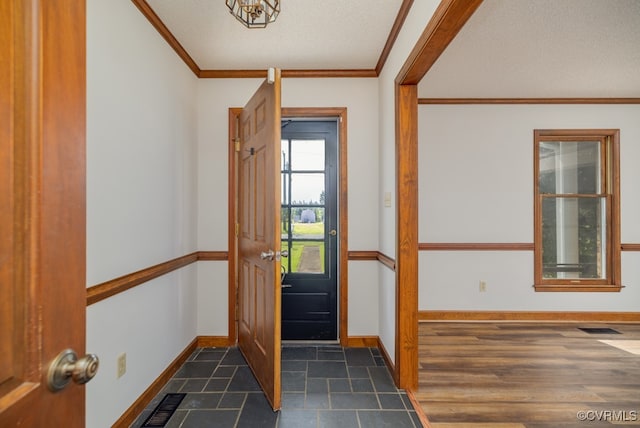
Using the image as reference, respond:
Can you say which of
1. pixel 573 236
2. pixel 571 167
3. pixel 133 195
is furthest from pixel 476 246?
pixel 133 195

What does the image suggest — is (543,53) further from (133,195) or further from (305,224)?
(133,195)

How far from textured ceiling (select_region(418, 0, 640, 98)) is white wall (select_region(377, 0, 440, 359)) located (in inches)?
19.2

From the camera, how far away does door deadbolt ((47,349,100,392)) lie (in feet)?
1.84

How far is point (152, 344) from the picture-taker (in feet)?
7.07

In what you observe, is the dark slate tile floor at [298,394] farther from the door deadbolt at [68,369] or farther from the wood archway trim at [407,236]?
the door deadbolt at [68,369]

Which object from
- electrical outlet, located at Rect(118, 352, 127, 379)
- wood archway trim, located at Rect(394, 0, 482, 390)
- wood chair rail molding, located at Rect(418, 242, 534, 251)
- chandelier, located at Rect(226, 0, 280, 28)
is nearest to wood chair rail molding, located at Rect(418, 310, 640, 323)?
wood chair rail molding, located at Rect(418, 242, 534, 251)

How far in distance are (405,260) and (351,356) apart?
3.59ft

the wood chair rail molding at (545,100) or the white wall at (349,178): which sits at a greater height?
the wood chair rail molding at (545,100)

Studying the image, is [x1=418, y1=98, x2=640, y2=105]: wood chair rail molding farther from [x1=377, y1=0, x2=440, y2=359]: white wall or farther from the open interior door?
the open interior door

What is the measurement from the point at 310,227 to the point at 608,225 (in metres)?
3.42

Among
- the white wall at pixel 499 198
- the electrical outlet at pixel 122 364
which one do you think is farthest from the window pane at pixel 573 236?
the electrical outlet at pixel 122 364

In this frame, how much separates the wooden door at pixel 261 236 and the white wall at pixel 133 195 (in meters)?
0.48

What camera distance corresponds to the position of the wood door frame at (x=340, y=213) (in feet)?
9.72

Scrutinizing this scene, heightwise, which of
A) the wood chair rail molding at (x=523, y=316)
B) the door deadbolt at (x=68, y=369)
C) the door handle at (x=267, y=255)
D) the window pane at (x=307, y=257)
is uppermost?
the door handle at (x=267, y=255)
